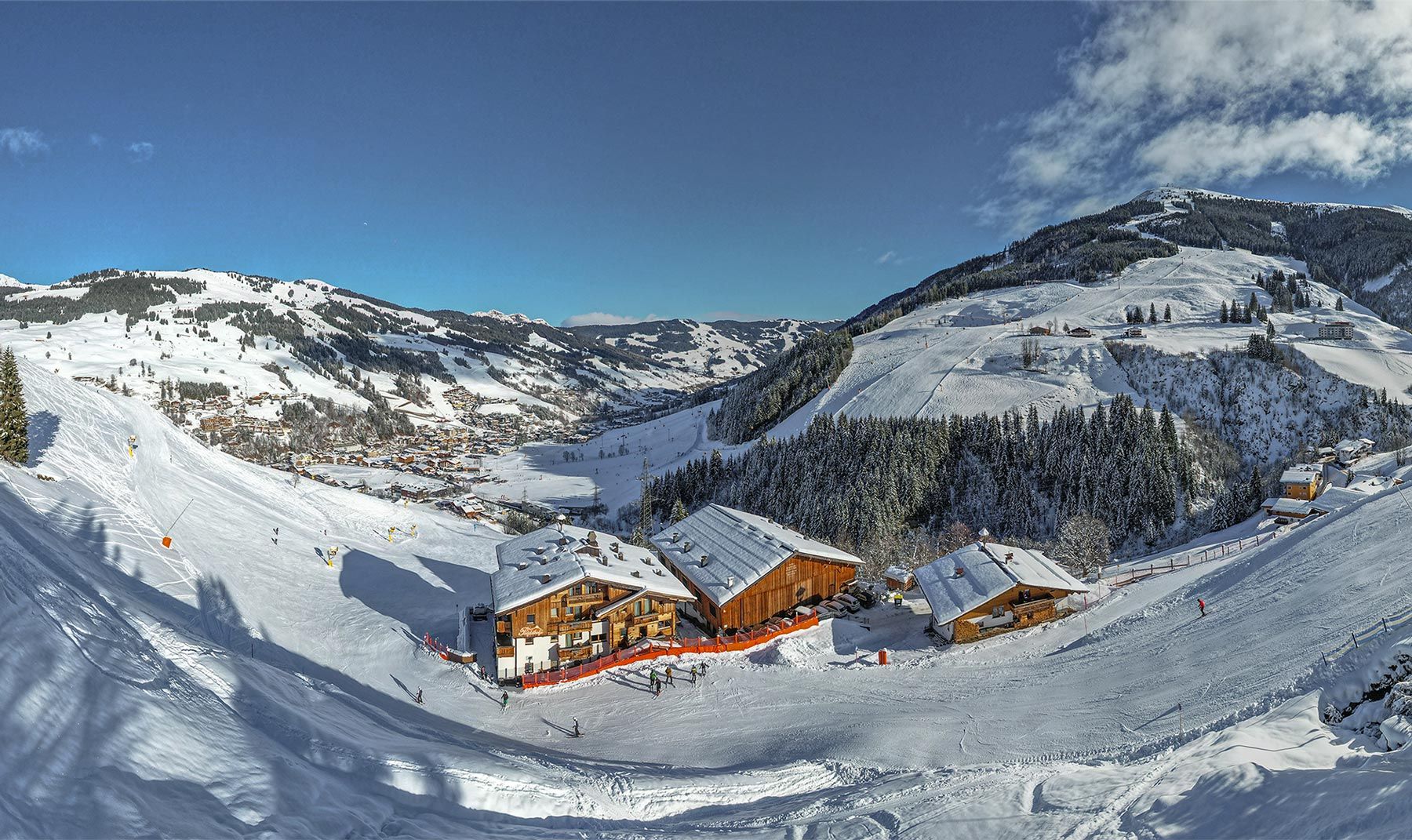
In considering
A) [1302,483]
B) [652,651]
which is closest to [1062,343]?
[1302,483]

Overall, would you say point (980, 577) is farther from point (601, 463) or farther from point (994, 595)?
point (601, 463)

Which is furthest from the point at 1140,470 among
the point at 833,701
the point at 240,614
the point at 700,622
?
the point at 240,614

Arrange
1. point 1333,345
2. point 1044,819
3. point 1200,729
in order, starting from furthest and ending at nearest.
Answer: point 1333,345, point 1200,729, point 1044,819

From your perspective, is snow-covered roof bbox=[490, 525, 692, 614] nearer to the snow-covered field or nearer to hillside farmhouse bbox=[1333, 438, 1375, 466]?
the snow-covered field

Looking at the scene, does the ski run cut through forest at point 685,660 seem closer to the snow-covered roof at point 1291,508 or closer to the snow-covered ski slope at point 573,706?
the snow-covered ski slope at point 573,706

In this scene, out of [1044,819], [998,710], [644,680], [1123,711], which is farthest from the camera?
[644,680]

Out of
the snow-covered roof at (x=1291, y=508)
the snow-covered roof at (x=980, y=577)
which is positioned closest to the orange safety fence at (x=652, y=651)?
the snow-covered roof at (x=980, y=577)

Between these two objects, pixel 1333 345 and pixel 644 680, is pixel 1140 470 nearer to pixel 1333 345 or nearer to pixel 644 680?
pixel 1333 345
